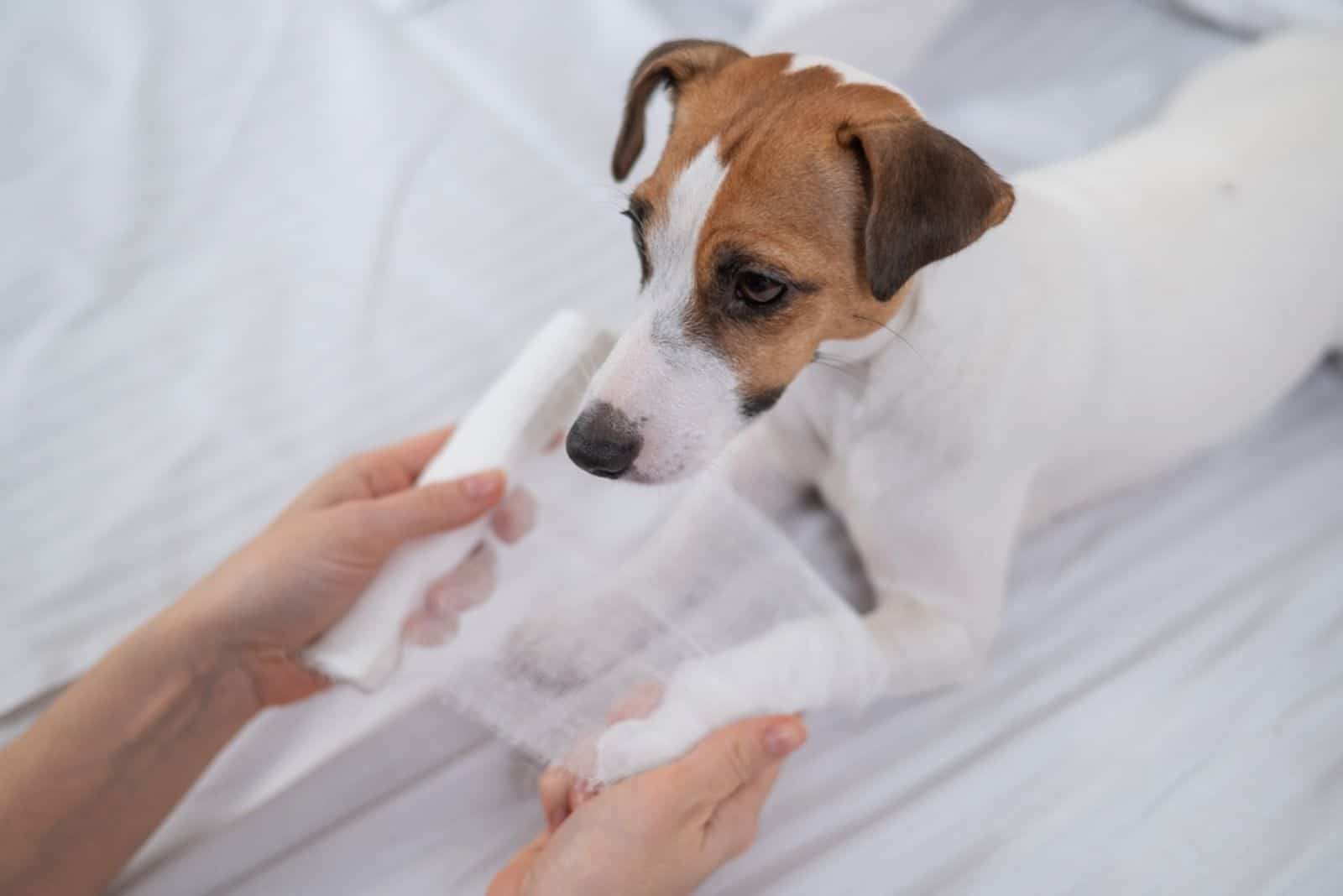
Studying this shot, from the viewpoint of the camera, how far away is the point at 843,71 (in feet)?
4.19

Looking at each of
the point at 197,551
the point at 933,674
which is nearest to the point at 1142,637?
the point at 933,674

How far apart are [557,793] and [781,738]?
332 millimetres

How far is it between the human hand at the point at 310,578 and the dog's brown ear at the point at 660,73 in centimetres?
57

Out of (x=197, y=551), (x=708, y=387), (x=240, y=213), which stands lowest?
(x=708, y=387)

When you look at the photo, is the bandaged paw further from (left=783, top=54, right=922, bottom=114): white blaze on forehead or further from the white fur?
(left=783, top=54, right=922, bottom=114): white blaze on forehead

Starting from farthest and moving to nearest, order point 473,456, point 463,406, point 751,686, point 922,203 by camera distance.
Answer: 1. point 463,406
2. point 473,456
3. point 751,686
4. point 922,203

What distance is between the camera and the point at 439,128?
237 cm

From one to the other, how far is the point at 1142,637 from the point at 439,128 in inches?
75.6

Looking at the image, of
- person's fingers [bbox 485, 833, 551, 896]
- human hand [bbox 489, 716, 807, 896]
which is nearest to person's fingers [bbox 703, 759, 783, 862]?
human hand [bbox 489, 716, 807, 896]

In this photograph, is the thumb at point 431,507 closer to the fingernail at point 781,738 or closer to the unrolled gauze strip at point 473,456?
the unrolled gauze strip at point 473,456

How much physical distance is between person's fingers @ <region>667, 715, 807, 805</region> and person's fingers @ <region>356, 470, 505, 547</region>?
484 mm

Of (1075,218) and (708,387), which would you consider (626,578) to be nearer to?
(708,387)

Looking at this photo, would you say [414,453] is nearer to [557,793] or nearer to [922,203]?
[557,793]

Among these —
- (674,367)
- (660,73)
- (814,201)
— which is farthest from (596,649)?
(660,73)
